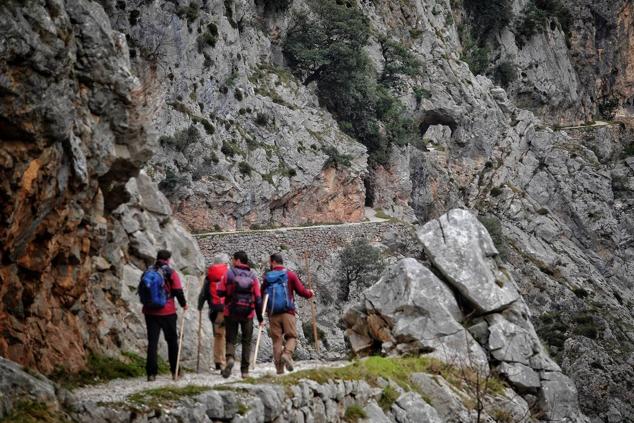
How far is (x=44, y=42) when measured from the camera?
33.7 feet

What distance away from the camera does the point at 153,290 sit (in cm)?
1280

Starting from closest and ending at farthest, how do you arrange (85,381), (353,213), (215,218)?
1. (85,381)
2. (215,218)
3. (353,213)

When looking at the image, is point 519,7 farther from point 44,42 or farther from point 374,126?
point 44,42

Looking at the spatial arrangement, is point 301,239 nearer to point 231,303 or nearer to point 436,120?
point 436,120

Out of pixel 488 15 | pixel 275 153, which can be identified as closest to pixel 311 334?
pixel 275 153

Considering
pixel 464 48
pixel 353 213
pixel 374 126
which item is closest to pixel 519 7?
pixel 464 48

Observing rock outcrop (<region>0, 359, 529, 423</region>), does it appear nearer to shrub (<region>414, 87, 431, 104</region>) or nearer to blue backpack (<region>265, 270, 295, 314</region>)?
blue backpack (<region>265, 270, 295, 314</region>)

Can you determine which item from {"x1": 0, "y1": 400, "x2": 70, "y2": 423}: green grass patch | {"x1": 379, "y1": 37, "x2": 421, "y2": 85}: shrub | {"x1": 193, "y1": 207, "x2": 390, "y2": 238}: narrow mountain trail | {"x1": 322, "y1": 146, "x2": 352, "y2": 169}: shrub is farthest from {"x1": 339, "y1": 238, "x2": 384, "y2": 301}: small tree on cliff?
{"x1": 0, "y1": 400, "x2": 70, "y2": 423}: green grass patch

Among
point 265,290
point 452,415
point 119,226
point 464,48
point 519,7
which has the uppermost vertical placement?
point 519,7

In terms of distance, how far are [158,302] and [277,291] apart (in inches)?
79.8

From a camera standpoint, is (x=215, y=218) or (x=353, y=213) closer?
(x=215, y=218)

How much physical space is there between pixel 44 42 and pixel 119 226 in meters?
6.93

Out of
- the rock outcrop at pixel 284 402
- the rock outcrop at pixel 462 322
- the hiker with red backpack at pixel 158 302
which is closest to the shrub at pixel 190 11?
the rock outcrop at pixel 462 322

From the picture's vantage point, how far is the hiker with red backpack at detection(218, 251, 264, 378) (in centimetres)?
1323
